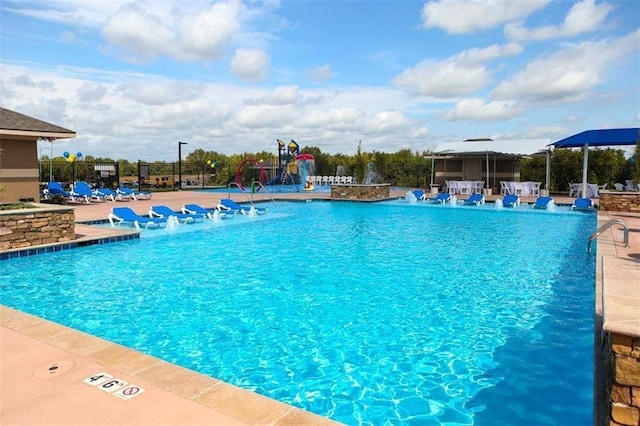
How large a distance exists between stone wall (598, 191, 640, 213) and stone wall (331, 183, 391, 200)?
968cm

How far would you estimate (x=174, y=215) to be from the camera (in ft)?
43.8

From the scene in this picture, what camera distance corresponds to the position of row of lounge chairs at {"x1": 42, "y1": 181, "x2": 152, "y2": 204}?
59.2ft

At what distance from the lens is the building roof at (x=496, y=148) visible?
2248 centimetres

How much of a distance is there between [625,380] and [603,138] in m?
19.7

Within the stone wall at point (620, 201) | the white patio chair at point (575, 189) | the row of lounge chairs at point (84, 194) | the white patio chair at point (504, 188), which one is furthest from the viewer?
the white patio chair at point (504, 188)

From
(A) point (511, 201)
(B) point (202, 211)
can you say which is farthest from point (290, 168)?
(B) point (202, 211)

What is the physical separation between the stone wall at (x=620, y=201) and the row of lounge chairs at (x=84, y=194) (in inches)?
741

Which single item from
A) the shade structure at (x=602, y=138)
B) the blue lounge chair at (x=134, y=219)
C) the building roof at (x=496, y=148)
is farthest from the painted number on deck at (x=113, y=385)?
the building roof at (x=496, y=148)

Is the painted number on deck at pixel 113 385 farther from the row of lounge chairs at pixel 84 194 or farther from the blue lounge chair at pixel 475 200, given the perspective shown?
the blue lounge chair at pixel 475 200

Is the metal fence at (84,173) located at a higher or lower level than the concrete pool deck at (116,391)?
higher

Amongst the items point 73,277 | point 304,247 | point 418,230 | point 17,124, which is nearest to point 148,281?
point 73,277

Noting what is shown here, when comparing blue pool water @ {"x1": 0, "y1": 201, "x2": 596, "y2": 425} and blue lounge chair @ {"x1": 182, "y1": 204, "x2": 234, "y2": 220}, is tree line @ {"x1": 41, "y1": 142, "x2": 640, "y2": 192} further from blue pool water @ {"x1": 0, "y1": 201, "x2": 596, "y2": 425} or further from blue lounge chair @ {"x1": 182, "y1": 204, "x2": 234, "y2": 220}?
blue lounge chair @ {"x1": 182, "y1": 204, "x2": 234, "y2": 220}

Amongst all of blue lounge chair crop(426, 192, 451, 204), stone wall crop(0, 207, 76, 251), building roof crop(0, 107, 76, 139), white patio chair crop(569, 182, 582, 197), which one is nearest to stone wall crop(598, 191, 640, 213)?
blue lounge chair crop(426, 192, 451, 204)

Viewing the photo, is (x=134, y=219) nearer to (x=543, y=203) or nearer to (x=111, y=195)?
(x=111, y=195)
